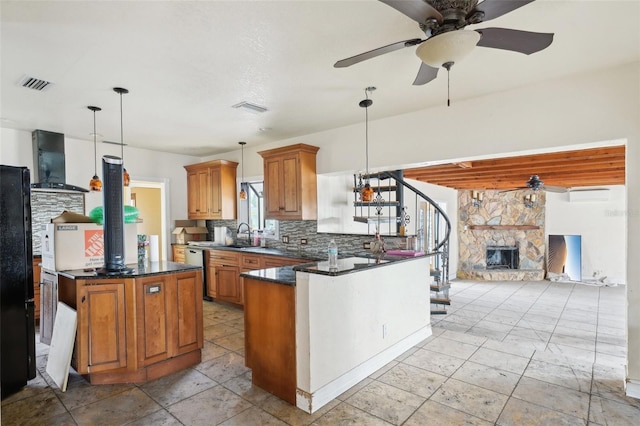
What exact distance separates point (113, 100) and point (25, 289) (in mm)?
1912

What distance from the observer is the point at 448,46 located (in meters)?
1.58

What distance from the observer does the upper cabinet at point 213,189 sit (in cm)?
573

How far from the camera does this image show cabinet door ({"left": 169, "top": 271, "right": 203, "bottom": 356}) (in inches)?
118

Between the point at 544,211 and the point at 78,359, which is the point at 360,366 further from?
the point at 544,211

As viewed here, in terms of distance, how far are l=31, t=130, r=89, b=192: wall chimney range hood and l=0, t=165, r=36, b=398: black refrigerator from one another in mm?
2123

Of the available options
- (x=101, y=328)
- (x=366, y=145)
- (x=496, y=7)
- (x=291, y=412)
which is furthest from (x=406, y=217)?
(x=101, y=328)

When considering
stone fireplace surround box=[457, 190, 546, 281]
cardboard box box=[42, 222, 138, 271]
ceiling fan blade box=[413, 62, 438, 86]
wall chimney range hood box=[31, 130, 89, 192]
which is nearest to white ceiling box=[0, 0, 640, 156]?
ceiling fan blade box=[413, 62, 438, 86]

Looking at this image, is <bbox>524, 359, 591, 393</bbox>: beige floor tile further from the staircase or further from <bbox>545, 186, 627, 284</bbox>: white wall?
<bbox>545, 186, 627, 284</bbox>: white wall

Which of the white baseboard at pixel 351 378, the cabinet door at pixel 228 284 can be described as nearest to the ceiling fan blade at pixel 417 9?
the white baseboard at pixel 351 378

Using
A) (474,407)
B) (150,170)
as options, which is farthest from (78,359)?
(150,170)

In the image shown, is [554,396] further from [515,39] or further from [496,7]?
[496,7]

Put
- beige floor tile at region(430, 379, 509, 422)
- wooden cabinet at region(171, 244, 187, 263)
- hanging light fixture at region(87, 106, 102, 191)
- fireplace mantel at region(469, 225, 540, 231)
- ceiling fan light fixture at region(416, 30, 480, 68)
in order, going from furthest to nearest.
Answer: fireplace mantel at region(469, 225, 540, 231) → wooden cabinet at region(171, 244, 187, 263) → hanging light fixture at region(87, 106, 102, 191) → beige floor tile at region(430, 379, 509, 422) → ceiling fan light fixture at region(416, 30, 480, 68)

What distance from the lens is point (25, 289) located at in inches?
109

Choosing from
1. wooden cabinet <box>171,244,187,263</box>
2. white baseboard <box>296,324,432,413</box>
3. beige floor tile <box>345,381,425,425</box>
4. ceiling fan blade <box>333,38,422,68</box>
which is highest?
ceiling fan blade <box>333,38,422,68</box>
